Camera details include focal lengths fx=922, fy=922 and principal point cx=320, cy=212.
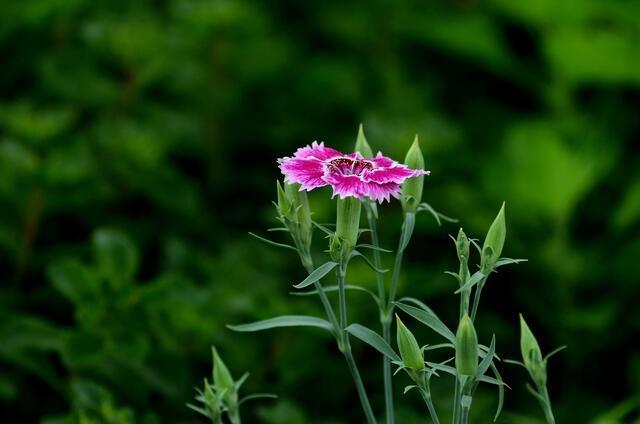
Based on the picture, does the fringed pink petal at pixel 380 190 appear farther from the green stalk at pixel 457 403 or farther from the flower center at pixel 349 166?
the green stalk at pixel 457 403

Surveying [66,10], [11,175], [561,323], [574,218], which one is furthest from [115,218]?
[574,218]

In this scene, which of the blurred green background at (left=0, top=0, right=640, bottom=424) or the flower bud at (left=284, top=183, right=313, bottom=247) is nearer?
the flower bud at (left=284, top=183, right=313, bottom=247)

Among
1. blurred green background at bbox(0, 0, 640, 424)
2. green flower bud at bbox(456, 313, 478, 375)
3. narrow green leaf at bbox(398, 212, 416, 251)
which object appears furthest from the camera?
blurred green background at bbox(0, 0, 640, 424)

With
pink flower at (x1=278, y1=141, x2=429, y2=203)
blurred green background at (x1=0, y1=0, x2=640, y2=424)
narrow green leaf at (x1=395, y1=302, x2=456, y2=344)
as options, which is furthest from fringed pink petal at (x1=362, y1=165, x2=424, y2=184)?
blurred green background at (x1=0, y1=0, x2=640, y2=424)

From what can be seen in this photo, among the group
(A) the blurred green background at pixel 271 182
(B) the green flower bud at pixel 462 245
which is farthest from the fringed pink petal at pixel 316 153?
(A) the blurred green background at pixel 271 182

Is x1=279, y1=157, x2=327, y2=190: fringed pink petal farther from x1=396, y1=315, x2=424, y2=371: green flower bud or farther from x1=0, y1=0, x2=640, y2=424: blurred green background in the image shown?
x1=0, y1=0, x2=640, y2=424: blurred green background

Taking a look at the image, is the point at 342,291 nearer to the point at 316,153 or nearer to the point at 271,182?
the point at 316,153

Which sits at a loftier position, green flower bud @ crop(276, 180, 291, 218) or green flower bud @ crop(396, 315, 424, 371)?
green flower bud @ crop(276, 180, 291, 218)

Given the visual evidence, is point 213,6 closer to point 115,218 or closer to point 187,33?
point 187,33
